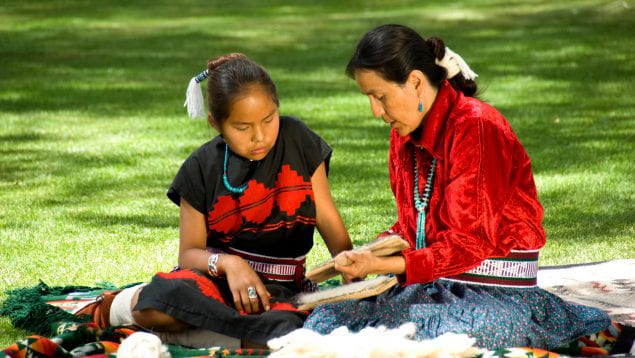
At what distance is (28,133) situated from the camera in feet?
29.5

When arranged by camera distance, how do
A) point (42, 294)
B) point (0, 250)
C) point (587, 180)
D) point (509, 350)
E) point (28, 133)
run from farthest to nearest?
point (28, 133) < point (587, 180) < point (0, 250) < point (42, 294) < point (509, 350)

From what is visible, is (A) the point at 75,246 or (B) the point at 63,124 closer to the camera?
(A) the point at 75,246

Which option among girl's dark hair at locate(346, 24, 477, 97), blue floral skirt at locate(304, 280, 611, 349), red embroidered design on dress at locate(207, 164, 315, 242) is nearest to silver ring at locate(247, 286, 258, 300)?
blue floral skirt at locate(304, 280, 611, 349)

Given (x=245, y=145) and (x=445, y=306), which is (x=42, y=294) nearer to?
(x=245, y=145)

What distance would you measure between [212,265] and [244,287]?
172 millimetres

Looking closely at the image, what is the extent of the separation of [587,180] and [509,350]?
359 centimetres

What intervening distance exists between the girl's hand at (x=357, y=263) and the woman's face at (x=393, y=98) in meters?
0.52

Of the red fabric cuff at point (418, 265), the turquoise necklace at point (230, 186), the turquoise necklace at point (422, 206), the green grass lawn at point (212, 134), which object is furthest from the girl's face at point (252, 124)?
the green grass lawn at point (212, 134)

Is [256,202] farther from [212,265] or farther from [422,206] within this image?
[422,206]

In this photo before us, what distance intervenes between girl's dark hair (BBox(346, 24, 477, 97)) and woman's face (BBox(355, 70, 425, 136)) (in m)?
0.02

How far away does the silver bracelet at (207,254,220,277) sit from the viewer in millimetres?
4059

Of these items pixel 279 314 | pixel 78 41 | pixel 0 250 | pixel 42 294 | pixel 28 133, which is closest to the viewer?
pixel 279 314

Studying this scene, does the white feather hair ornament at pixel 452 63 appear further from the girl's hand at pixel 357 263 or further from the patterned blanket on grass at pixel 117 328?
the patterned blanket on grass at pixel 117 328

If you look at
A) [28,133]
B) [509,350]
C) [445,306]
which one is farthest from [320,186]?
[28,133]
